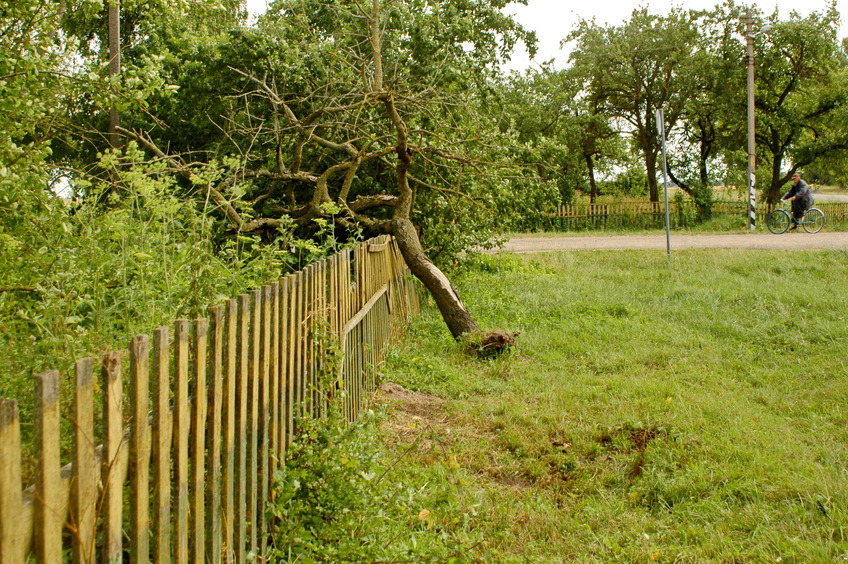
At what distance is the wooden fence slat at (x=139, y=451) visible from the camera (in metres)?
2.10

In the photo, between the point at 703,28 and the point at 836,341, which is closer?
the point at 836,341

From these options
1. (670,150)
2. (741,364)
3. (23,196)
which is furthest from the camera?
(670,150)

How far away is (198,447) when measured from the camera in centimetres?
259

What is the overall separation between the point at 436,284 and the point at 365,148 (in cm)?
214

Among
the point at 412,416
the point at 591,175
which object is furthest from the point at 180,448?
the point at 591,175

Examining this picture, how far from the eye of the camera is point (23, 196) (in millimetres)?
4672

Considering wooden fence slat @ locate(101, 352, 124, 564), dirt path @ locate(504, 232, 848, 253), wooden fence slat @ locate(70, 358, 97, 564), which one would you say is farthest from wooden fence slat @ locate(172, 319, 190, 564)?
dirt path @ locate(504, 232, 848, 253)

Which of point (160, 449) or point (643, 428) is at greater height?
point (160, 449)

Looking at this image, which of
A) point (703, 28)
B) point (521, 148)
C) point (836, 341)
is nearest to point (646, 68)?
point (703, 28)

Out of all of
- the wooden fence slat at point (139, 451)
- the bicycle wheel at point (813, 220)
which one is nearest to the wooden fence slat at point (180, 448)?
the wooden fence slat at point (139, 451)

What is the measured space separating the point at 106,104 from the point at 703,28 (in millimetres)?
29529

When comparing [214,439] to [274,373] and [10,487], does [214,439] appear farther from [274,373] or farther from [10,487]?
[10,487]

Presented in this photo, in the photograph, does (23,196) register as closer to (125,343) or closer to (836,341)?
(125,343)

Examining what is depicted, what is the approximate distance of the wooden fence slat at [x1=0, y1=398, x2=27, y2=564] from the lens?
1610mm
